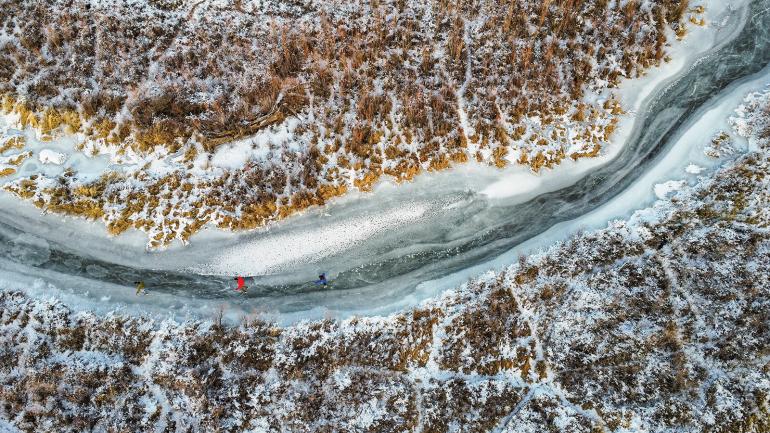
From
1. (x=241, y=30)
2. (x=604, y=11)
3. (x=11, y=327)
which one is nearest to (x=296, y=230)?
(x=241, y=30)

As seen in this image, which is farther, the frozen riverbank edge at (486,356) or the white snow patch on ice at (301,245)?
the white snow patch on ice at (301,245)

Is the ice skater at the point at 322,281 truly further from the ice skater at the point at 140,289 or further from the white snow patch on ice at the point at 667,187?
the white snow patch on ice at the point at 667,187

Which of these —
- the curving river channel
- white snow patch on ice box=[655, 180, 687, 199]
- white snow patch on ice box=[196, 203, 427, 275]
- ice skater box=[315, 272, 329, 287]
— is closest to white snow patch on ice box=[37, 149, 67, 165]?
the curving river channel

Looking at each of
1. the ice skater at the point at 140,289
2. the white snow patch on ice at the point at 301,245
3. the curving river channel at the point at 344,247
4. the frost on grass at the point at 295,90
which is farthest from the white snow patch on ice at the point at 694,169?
the ice skater at the point at 140,289

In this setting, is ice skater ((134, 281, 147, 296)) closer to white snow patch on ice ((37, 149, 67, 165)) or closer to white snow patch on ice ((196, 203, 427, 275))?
white snow patch on ice ((196, 203, 427, 275))

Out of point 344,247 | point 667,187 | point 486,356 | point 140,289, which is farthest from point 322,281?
point 667,187

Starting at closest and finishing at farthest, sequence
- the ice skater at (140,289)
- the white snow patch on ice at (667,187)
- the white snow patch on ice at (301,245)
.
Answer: the ice skater at (140,289), the white snow patch on ice at (301,245), the white snow patch on ice at (667,187)

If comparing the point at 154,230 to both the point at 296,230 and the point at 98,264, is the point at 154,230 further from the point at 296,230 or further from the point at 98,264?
the point at 296,230
